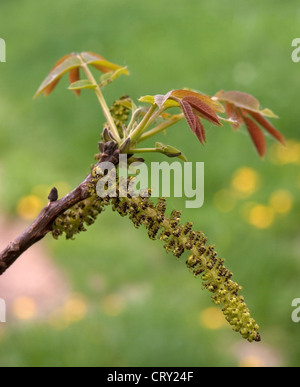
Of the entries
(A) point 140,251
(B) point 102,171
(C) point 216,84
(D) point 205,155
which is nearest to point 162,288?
(A) point 140,251

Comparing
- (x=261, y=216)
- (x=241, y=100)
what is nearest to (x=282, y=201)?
(x=261, y=216)

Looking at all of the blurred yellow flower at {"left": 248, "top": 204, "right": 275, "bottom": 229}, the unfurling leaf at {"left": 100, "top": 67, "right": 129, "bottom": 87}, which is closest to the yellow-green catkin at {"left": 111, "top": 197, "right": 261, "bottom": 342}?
the unfurling leaf at {"left": 100, "top": 67, "right": 129, "bottom": 87}

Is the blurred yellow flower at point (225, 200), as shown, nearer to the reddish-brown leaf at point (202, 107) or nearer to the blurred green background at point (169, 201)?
the blurred green background at point (169, 201)

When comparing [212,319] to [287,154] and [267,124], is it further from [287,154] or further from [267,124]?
[267,124]
